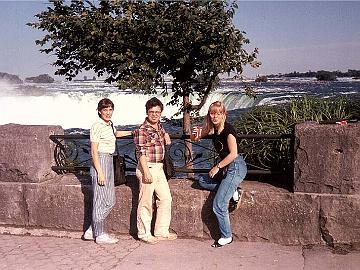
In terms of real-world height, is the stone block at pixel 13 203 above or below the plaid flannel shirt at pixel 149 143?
below

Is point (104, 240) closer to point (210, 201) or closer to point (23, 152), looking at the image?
point (210, 201)

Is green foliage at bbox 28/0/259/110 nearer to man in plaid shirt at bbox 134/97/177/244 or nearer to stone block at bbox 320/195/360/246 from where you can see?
man in plaid shirt at bbox 134/97/177/244

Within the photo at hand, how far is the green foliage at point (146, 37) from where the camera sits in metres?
6.04

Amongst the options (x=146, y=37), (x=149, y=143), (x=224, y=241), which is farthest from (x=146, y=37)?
(x=224, y=241)

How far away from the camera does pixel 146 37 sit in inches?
243

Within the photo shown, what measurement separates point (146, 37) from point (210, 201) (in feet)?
8.42

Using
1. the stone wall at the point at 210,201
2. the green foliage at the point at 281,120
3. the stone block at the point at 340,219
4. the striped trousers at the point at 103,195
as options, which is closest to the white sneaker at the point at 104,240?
the striped trousers at the point at 103,195

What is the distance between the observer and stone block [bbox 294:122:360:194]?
4391 mm

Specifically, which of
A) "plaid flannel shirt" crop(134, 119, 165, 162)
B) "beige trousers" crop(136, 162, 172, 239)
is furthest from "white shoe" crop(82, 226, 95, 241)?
"plaid flannel shirt" crop(134, 119, 165, 162)

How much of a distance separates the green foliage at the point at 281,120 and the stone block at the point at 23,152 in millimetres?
2441

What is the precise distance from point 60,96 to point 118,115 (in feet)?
20.7

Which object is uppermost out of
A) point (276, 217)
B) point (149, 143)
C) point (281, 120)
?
point (281, 120)

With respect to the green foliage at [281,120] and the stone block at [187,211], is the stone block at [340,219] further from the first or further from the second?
the stone block at [187,211]

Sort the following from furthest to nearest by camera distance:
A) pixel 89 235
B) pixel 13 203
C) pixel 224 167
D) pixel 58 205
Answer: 1. pixel 13 203
2. pixel 58 205
3. pixel 89 235
4. pixel 224 167
